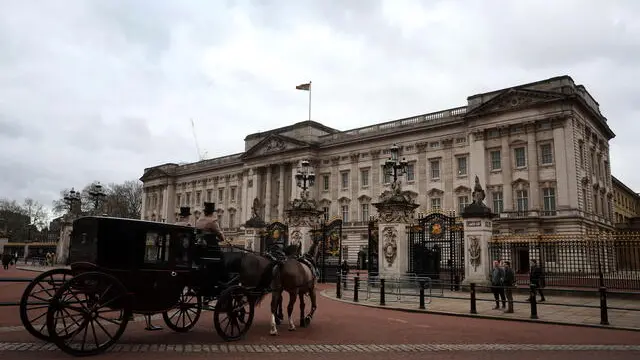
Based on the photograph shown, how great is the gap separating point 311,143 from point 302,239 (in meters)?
41.3

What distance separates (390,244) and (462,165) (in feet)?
111

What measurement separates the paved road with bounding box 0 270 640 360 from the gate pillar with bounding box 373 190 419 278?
8.09 m

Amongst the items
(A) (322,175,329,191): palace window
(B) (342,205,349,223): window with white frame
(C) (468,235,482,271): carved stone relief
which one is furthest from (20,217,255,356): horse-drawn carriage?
(A) (322,175,329,191): palace window

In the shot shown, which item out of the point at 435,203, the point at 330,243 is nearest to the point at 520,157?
the point at 435,203

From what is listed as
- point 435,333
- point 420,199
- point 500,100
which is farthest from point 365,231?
point 435,333

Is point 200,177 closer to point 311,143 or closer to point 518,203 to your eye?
point 311,143

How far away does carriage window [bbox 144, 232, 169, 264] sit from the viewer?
324 inches

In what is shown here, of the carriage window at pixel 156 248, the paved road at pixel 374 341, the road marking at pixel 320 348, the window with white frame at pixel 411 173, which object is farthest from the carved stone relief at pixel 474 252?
the window with white frame at pixel 411 173

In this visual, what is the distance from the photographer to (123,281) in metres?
7.83

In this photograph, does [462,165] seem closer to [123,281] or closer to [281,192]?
[281,192]

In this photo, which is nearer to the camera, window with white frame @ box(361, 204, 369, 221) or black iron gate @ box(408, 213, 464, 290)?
black iron gate @ box(408, 213, 464, 290)

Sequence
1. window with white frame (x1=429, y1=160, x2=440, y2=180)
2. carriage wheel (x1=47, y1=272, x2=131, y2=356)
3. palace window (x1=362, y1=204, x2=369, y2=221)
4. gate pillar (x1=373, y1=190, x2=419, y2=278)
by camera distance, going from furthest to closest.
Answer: palace window (x1=362, y1=204, x2=369, y2=221) → window with white frame (x1=429, y1=160, x2=440, y2=180) → gate pillar (x1=373, y1=190, x2=419, y2=278) → carriage wheel (x1=47, y1=272, x2=131, y2=356)

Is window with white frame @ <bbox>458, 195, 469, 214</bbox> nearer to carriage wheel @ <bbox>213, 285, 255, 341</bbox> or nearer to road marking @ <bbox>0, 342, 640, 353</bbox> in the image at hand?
road marking @ <bbox>0, 342, 640, 353</bbox>

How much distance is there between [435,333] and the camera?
10461 millimetres
